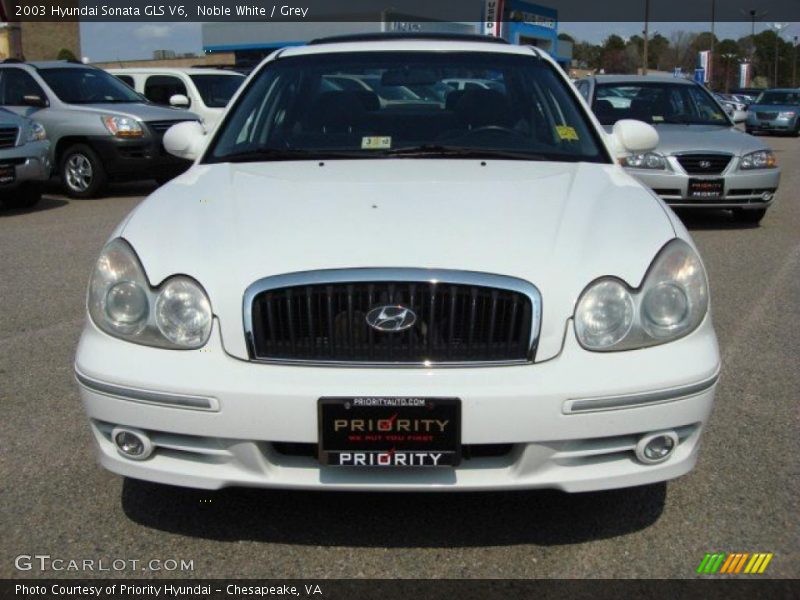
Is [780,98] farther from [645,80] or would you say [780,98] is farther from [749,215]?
[749,215]

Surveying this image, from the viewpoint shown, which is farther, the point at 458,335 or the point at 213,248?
the point at 213,248

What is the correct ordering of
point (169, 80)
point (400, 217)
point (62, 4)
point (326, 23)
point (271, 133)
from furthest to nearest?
point (326, 23) → point (62, 4) → point (169, 80) → point (271, 133) → point (400, 217)

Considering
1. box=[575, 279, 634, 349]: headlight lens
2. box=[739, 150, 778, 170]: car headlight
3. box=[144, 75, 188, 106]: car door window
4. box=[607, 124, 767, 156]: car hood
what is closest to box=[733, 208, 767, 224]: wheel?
box=[739, 150, 778, 170]: car headlight

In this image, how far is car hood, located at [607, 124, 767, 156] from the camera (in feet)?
30.1

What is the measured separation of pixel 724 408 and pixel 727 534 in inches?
49.4

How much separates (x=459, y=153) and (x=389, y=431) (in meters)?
1.56

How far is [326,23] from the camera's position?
1821 inches

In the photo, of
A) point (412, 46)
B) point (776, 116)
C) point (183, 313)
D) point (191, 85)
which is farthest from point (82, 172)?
point (776, 116)

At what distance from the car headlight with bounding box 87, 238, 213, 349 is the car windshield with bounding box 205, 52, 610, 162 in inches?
41.2

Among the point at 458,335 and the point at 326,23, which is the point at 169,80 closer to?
the point at 458,335

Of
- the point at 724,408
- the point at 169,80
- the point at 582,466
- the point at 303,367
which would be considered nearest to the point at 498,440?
the point at 582,466

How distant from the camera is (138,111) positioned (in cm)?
1189

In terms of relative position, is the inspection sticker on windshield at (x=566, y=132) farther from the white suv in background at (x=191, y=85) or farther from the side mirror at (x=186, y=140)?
the white suv in background at (x=191, y=85)
